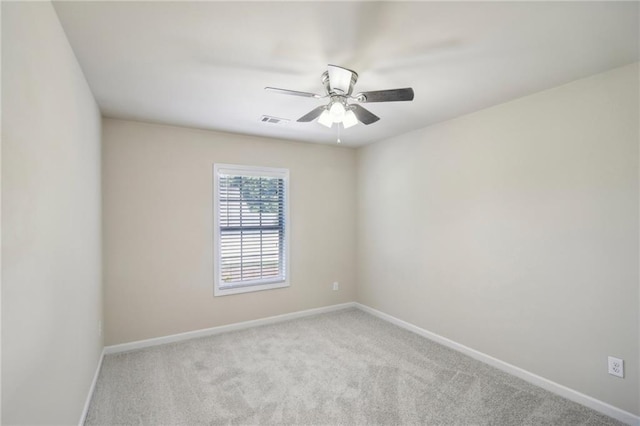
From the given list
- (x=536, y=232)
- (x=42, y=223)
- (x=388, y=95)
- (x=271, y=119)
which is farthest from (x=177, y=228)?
(x=536, y=232)

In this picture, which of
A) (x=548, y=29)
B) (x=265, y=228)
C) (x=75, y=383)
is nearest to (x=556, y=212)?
(x=548, y=29)

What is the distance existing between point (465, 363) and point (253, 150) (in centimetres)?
341

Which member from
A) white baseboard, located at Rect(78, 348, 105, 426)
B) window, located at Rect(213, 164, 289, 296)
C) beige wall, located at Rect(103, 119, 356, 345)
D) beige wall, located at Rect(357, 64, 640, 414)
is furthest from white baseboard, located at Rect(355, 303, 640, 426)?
white baseboard, located at Rect(78, 348, 105, 426)

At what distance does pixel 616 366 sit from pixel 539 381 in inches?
23.1

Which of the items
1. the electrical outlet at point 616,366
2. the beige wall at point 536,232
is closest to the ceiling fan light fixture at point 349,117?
the beige wall at point 536,232

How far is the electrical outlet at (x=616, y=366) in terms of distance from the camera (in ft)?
7.24

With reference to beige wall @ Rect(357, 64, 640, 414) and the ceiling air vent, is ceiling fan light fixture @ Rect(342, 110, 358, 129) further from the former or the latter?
beige wall @ Rect(357, 64, 640, 414)

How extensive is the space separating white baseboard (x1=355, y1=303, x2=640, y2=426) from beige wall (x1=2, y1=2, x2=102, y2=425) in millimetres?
3295

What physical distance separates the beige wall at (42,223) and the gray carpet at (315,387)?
0.52m

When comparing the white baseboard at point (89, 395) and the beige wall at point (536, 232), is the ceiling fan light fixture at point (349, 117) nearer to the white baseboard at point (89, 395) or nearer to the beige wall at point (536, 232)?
the beige wall at point (536, 232)

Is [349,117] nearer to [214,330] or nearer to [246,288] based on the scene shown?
[246,288]

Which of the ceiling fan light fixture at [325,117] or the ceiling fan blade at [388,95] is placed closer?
the ceiling fan blade at [388,95]

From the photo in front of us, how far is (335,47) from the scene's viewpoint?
1.93 meters

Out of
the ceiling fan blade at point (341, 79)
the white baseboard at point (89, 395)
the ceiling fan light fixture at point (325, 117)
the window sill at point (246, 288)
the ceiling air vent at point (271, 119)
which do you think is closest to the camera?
the ceiling fan blade at point (341, 79)
